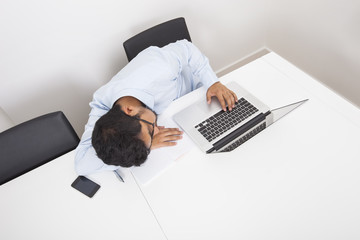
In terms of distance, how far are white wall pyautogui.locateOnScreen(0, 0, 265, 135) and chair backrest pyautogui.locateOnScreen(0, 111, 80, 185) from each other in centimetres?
49

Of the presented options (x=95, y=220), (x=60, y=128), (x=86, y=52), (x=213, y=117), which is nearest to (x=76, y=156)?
Result: (x=60, y=128)

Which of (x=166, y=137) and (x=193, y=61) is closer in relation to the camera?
(x=166, y=137)

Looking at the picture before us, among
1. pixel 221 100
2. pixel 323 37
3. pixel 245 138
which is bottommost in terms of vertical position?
pixel 323 37

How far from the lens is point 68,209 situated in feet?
3.54

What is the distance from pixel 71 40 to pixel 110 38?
9.2 inches

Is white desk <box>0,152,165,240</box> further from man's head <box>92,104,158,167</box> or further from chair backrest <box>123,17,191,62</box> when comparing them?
chair backrest <box>123,17,191,62</box>

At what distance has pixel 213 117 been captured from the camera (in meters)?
1.15

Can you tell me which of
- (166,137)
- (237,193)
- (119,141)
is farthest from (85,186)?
(237,193)

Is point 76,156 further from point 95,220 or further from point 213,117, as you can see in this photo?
point 213,117

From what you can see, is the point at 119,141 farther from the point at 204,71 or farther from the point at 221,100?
the point at 204,71

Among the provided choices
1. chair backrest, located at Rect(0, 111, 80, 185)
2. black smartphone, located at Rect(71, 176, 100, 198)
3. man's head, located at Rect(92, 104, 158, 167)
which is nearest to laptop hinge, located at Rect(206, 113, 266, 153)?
man's head, located at Rect(92, 104, 158, 167)

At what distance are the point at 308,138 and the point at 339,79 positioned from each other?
1.14 meters

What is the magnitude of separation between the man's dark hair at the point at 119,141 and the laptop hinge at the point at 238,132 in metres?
0.29

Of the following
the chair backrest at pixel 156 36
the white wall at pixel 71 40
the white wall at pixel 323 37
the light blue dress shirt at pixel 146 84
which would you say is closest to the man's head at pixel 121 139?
the light blue dress shirt at pixel 146 84
